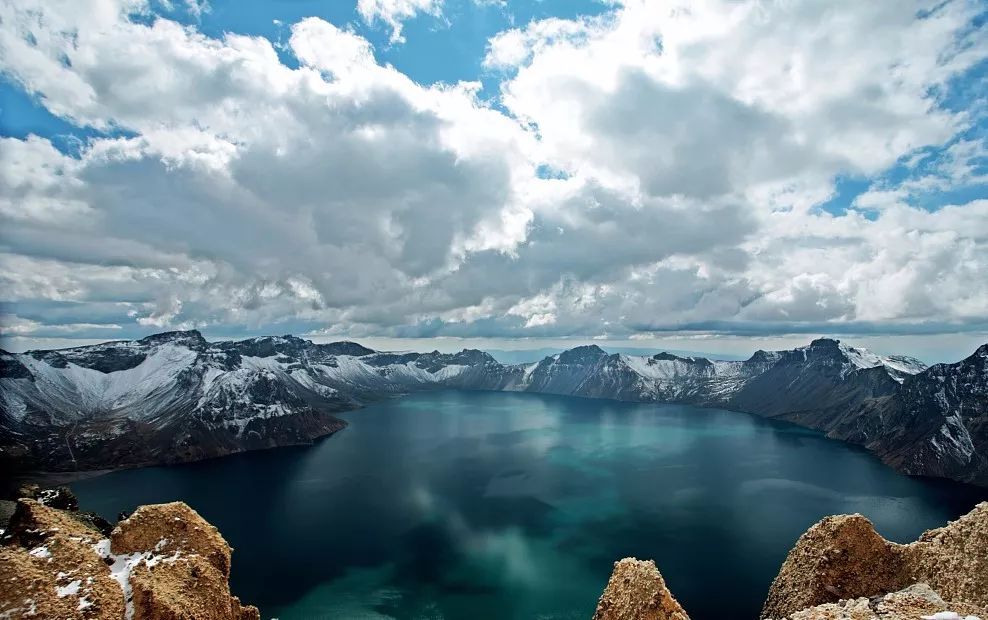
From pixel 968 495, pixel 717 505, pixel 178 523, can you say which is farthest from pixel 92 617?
pixel 968 495

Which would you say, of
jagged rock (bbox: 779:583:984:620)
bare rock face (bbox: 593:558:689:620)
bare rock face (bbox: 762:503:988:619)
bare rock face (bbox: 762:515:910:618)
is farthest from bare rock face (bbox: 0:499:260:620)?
bare rock face (bbox: 762:515:910:618)

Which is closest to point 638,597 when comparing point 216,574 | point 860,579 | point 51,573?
point 860,579

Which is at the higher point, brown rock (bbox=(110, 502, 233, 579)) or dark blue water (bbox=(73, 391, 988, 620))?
brown rock (bbox=(110, 502, 233, 579))

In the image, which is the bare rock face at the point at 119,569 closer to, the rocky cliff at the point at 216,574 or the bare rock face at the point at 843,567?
the rocky cliff at the point at 216,574

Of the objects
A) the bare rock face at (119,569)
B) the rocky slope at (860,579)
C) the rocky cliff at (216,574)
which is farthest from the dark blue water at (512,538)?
the bare rock face at (119,569)

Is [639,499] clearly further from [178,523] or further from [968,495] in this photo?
[178,523]

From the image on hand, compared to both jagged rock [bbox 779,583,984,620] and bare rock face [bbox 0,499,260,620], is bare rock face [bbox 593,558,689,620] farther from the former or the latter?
bare rock face [bbox 0,499,260,620]

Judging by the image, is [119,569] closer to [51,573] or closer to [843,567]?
[51,573]
